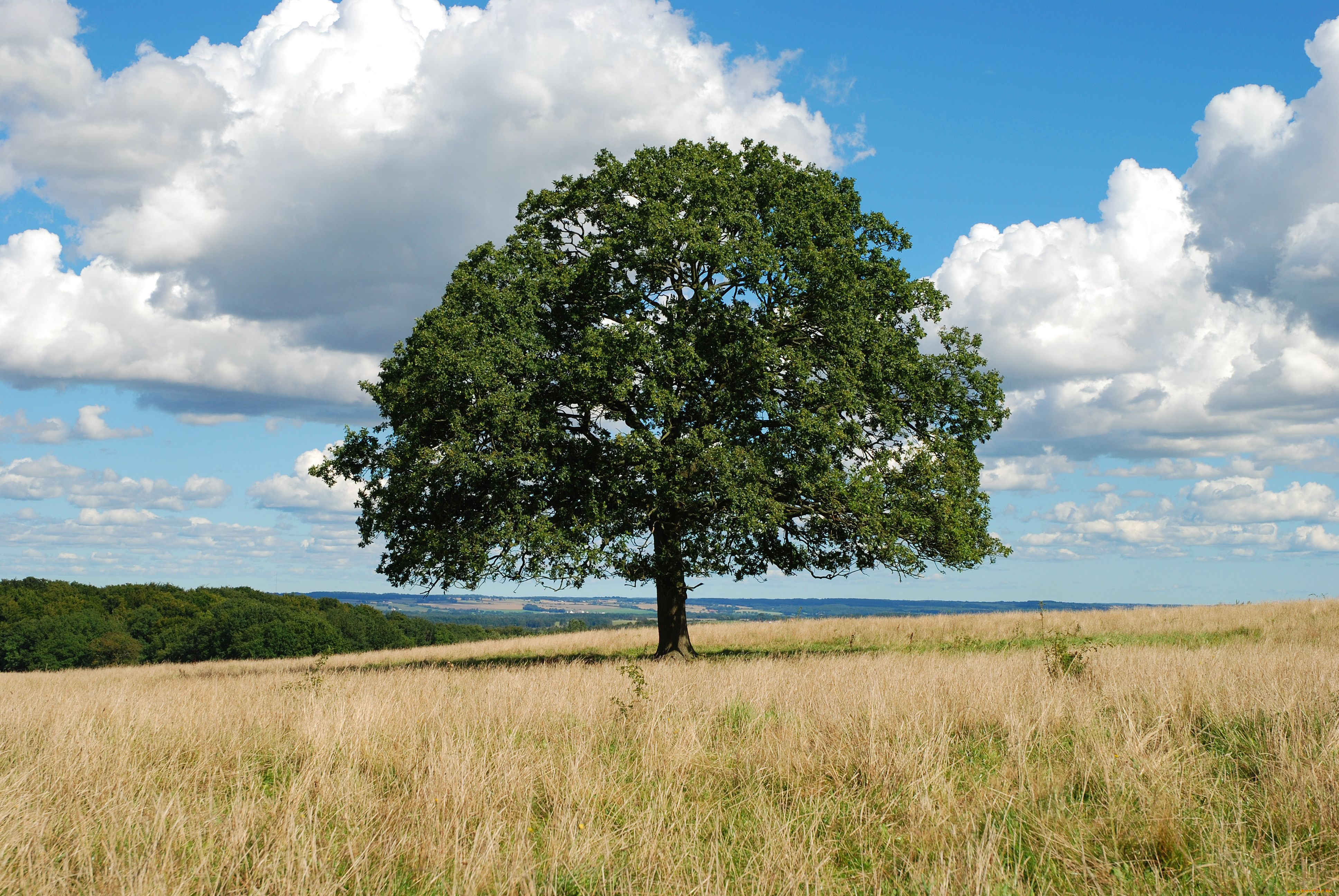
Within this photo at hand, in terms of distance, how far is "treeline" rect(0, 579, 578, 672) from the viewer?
7262 cm

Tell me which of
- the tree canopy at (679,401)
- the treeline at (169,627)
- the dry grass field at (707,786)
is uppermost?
the tree canopy at (679,401)

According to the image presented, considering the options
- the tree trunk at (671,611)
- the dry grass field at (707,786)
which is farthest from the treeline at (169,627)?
the dry grass field at (707,786)

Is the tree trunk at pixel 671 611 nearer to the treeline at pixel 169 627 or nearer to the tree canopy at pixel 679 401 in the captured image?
the tree canopy at pixel 679 401

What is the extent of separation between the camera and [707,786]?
21.2ft

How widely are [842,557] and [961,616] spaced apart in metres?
9.62

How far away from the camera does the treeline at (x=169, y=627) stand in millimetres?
72625

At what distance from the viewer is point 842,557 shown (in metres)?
19.8

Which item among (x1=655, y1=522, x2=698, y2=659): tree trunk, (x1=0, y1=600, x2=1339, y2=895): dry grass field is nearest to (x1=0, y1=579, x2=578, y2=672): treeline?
(x1=655, y1=522, x2=698, y2=659): tree trunk

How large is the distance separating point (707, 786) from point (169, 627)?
89.9 meters

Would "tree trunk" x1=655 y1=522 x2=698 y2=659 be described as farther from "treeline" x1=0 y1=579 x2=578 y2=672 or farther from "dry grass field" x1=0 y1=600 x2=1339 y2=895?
"treeline" x1=0 y1=579 x2=578 y2=672

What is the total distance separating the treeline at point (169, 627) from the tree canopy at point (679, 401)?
49479 millimetres

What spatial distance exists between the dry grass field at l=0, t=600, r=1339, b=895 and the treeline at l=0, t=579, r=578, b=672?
57.8m

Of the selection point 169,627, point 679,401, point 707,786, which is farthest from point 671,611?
point 169,627

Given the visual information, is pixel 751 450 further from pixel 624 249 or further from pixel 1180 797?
pixel 1180 797
